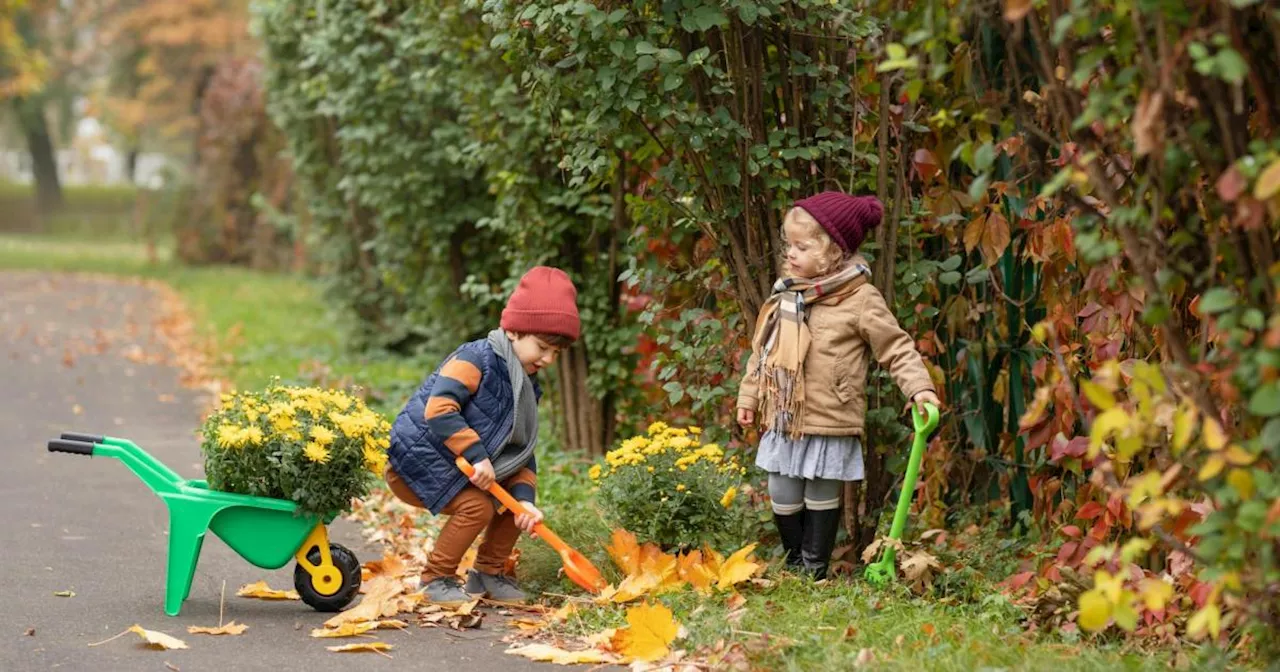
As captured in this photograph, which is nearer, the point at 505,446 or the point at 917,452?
the point at 917,452

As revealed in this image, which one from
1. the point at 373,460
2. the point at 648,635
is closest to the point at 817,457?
the point at 648,635

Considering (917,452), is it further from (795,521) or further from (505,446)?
(505,446)

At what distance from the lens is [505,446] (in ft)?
16.5

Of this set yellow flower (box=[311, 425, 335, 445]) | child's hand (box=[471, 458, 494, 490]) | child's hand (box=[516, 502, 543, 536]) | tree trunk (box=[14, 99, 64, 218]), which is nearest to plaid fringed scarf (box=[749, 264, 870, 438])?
child's hand (box=[516, 502, 543, 536])

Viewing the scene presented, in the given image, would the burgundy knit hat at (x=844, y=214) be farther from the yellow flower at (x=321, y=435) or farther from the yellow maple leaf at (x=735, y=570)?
the yellow flower at (x=321, y=435)

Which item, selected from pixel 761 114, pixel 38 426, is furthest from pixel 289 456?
pixel 38 426

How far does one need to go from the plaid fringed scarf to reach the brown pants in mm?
963

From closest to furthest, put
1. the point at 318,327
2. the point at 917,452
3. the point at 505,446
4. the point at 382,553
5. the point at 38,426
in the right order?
the point at 917,452, the point at 505,446, the point at 382,553, the point at 38,426, the point at 318,327

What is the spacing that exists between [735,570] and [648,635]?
23.2 inches

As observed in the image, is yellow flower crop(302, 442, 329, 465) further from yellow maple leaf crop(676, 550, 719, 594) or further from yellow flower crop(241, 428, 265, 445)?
yellow maple leaf crop(676, 550, 719, 594)

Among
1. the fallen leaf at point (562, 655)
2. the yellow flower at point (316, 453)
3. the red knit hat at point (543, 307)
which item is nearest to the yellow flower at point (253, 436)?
the yellow flower at point (316, 453)

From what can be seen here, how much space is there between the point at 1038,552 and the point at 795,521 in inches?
32.8

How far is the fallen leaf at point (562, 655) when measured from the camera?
14.2 feet

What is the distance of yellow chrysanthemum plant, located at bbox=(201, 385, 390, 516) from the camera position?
4.73 meters
